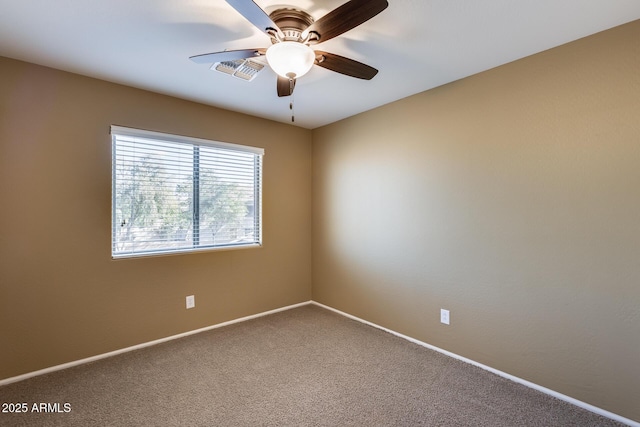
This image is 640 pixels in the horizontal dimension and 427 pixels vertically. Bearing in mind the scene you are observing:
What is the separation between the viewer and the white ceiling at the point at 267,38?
63.9 inches

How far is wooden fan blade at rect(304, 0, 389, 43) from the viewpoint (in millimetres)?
1255

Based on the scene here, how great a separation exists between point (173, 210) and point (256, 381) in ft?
5.67

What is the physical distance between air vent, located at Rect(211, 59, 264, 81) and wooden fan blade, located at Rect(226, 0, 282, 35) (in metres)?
0.78

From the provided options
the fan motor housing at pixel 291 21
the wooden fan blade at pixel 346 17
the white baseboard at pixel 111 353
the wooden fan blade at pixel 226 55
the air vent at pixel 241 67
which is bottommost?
the white baseboard at pixel 111 353

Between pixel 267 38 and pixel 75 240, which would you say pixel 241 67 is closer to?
pixel 267 38

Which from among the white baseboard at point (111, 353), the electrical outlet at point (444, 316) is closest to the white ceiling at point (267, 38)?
the electrical outlet at point (444, 316)

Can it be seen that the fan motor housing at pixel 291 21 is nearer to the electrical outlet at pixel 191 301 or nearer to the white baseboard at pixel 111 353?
the electrical outlet at pixel 191 301

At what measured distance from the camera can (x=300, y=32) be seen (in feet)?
5.44

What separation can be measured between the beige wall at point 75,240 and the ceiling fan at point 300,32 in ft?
4.45

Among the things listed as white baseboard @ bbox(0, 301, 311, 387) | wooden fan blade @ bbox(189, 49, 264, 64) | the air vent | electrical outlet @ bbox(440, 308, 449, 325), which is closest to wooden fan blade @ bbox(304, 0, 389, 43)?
wooden fan blade @ bbox(189, 49, 264, 64)

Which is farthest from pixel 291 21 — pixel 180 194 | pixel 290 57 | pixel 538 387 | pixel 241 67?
pixel 538 387

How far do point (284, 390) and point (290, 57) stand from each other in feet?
6.87

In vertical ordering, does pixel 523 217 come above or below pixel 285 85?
below

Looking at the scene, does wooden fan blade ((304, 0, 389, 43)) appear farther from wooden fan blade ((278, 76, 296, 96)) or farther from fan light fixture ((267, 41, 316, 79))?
wooden fan blade ((278, 76, 296, 96))
